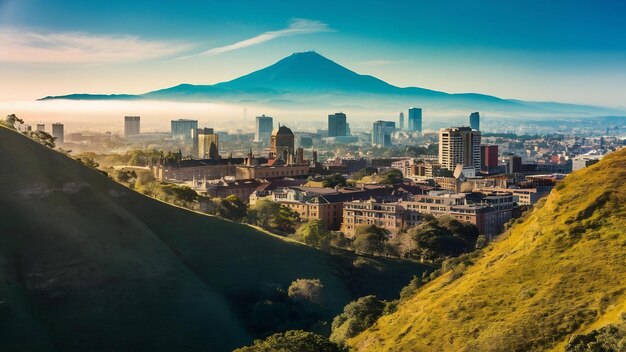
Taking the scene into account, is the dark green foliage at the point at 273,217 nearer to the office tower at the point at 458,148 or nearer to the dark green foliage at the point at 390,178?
the dark green foliage at the point at 390,178

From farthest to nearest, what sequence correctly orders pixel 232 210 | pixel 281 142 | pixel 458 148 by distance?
pixel 458 148, pixel 281 142, pixel 232 210

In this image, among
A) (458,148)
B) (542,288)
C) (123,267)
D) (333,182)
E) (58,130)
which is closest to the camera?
(542,288)

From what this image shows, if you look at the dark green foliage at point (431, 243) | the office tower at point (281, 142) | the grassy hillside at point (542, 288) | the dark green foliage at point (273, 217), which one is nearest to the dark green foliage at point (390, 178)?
the office tower at point (281, 142)

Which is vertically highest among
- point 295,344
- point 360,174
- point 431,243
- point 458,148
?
point 458,148

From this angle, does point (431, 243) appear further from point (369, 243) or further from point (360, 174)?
point (360, 174)

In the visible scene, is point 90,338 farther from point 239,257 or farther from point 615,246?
point 615,246

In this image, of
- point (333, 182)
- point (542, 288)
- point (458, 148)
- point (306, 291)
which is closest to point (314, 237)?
point (306, 291)

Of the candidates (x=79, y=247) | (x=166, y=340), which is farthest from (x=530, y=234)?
(x=79, y=247)

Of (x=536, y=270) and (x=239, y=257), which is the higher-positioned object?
(x=536, y=270)
